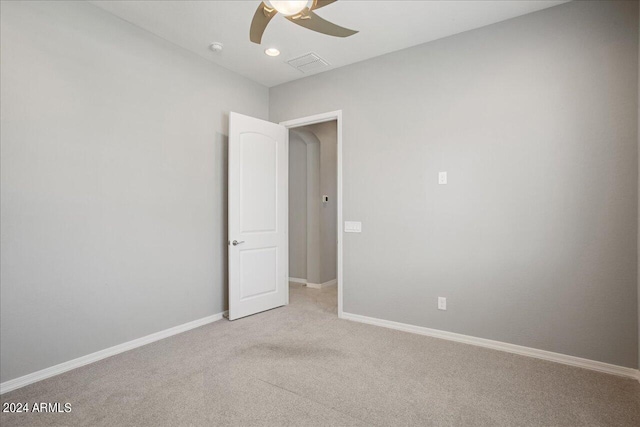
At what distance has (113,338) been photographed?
9.09 ft

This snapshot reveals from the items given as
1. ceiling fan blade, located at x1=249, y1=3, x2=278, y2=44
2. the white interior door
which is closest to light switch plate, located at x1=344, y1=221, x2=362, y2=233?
the white interior door

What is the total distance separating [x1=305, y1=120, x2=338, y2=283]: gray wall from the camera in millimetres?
5304

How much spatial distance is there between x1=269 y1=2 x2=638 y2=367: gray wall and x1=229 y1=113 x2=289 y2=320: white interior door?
90cm

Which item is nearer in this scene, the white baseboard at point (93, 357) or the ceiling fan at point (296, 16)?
the ceiling fan at point (296, 16)

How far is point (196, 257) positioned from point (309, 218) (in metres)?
2.36

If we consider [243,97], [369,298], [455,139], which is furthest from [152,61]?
[369,298]

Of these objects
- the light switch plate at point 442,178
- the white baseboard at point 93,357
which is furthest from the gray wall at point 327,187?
the light switch plate at point 442,178

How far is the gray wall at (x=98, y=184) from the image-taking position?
7.43ft

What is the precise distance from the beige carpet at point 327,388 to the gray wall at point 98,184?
406 millimetres

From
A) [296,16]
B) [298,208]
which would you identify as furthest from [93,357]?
[298,208]

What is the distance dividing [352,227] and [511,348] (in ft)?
6.04

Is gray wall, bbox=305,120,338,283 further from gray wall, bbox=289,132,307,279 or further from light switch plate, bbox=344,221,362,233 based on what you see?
light switch plate, bbox=344,221,362,233

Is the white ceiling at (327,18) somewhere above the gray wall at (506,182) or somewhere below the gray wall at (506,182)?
above

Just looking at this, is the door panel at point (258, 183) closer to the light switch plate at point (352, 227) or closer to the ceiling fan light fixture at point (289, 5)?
the light switch plate at point (352, 227)
